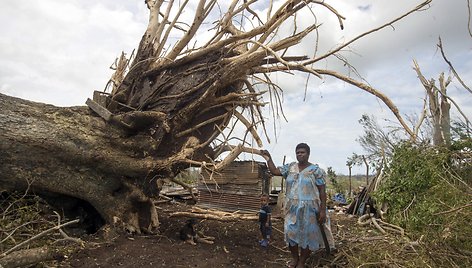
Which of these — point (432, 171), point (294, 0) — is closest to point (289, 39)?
point (294, 0)

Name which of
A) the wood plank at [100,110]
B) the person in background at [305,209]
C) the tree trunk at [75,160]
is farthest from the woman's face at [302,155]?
the wood plank at [100,110]

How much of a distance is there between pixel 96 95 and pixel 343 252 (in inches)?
152

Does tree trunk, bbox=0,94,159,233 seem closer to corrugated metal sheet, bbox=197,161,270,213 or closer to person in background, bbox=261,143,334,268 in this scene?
corrugated metal sheet, bbox=197,161,270,213

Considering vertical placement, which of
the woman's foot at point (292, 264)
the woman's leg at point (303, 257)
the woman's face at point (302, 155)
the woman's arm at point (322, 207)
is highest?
the woman's face at point (302, 155)

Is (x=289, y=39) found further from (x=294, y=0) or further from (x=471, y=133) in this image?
(x=471, y=133)

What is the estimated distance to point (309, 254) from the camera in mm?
4332

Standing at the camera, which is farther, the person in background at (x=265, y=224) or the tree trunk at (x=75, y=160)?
the person in background at (x=265, y=224)

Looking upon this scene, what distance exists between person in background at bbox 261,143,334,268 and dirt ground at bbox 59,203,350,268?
1.44 feet

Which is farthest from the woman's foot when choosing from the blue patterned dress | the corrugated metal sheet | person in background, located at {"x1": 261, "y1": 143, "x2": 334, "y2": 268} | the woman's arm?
the corrugated metal sheet

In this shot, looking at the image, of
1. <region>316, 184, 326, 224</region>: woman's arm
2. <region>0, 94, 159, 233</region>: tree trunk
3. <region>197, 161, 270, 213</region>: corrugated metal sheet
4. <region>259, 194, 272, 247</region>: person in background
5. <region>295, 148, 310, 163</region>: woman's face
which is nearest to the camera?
<region>316, 184, 326, 224</region>: woman's arm

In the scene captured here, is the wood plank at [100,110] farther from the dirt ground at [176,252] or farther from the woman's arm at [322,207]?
the woman's arm at [322,207]

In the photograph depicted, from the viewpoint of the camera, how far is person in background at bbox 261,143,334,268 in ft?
13.9

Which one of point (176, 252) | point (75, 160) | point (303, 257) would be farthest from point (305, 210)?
point (75, 160)

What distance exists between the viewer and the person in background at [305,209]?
13.9 feet
